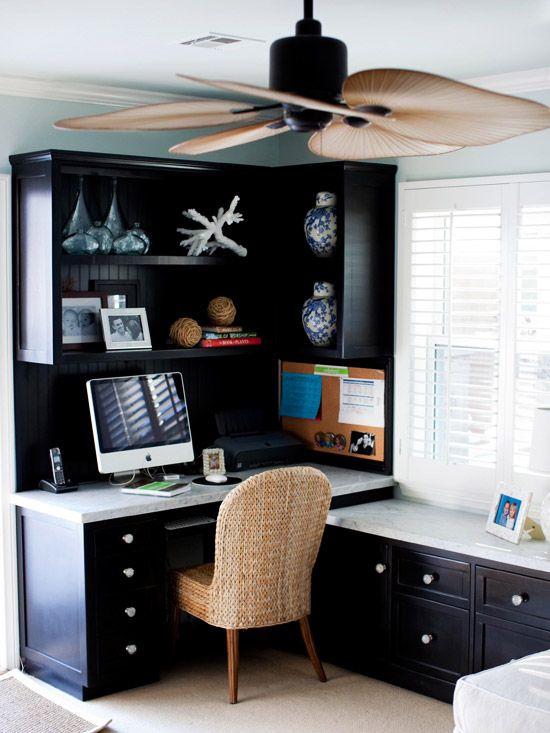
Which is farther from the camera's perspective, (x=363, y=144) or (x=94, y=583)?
(x=94, y=583)

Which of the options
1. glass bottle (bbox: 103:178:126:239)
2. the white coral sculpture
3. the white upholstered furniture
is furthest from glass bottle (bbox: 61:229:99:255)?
the white upholstered furniture

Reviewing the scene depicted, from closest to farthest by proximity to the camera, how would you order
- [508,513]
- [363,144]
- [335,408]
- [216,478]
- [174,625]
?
[363,144]
[508,513]
[174,625]
[216,478]
[335,408]

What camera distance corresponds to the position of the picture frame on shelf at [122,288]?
4383mm

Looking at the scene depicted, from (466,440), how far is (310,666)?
1194 millimetres

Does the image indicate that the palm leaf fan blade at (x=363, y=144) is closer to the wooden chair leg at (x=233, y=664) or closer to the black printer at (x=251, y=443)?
the wooden chair leg at (x=233, y=664)

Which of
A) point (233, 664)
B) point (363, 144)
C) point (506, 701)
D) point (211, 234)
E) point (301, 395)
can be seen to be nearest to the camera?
point (363, 144)

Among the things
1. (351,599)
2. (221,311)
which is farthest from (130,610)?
(221,311)

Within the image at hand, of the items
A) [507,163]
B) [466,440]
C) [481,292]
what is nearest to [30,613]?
[466,440]

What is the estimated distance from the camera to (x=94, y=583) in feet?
12.5

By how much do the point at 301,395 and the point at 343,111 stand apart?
10.5 ft

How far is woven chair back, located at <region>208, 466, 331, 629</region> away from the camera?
376 cm

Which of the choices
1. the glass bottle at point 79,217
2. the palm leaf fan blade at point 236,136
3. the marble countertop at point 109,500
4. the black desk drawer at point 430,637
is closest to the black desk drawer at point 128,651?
the marble countertop at point 109,500

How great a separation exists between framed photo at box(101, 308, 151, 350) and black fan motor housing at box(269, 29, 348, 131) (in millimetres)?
2391

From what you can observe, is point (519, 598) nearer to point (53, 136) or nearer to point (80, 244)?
point (80, 244)
